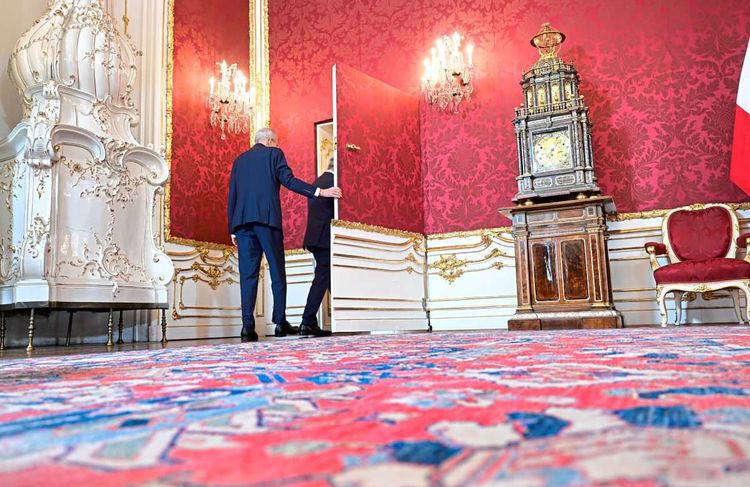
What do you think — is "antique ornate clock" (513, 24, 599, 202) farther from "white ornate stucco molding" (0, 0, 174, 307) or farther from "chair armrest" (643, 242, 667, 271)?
"white ornate stucco molding" (0, 0, 174, 307)

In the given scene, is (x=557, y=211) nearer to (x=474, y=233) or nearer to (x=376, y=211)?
(x=474, y=233)

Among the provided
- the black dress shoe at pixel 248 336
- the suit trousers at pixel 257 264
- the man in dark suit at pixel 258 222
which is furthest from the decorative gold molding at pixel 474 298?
the black dress shoe at pixel 248 336

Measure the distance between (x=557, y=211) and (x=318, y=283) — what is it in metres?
1.73

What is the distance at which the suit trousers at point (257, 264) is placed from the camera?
3596 mm

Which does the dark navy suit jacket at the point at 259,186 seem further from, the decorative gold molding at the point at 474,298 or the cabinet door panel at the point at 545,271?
the decorative gold molding at the point at 474,298

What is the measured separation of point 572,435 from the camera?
0.55 meters

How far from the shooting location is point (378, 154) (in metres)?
4.74

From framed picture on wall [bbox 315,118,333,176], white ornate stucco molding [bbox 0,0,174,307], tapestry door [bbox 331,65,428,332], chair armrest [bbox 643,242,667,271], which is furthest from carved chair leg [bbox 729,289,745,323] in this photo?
white ornate stucco molding [bbox 0,0,174,307]

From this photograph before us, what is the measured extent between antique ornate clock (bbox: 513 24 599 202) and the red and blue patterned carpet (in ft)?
10.6

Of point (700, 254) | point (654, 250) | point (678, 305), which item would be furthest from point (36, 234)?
point (700, 254)

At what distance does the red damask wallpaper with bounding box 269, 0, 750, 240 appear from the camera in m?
4.35

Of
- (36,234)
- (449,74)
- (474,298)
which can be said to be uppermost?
(449,74)

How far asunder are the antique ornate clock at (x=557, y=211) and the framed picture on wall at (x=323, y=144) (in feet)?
5.89

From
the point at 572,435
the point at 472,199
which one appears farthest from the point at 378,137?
the point at 572,435
